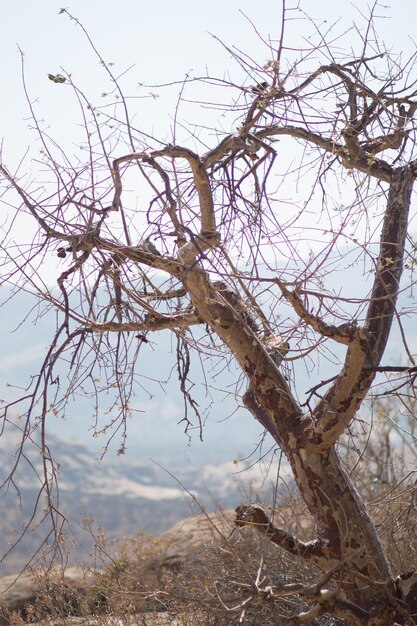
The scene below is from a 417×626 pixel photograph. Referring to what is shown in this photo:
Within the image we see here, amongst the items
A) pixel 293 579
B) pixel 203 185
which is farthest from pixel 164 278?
pixel 293 579

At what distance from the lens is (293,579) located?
7.01 m

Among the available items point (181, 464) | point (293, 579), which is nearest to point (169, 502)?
point (181, 464)

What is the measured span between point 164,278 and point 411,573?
2218mm

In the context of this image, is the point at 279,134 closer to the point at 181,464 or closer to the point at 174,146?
the point at 174,146

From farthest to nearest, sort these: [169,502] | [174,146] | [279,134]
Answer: [169,502] < [279,134] < [174,146]

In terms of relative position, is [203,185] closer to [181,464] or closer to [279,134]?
[279,134]

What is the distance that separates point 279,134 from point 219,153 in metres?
0.61

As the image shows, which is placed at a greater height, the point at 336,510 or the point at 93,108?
the point at 93,108

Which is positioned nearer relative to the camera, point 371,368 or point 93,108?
point 93,108

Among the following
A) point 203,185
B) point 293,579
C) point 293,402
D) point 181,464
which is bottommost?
point 293,579

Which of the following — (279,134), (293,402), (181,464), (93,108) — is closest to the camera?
(93,108)

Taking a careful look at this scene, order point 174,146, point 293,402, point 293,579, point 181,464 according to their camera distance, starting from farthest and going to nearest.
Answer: point 181,464, point 293,579, point 293,402, point 174,146

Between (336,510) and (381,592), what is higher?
(336,510)

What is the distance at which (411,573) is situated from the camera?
5.04 metres
